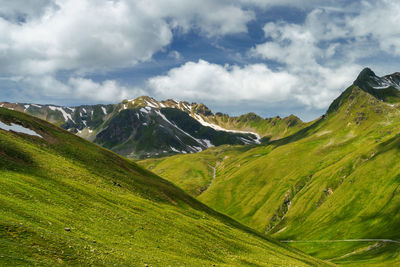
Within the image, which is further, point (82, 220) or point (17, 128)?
point (17, 128)

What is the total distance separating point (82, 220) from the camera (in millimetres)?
35469

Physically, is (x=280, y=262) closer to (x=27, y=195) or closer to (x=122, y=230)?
(x=122, y=230)

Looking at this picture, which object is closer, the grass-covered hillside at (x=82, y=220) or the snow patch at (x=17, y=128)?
the grass-covered hillside at (x=82, y=220)

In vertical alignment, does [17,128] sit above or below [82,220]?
above

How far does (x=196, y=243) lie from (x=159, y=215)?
10010 mm

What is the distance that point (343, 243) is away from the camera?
133m

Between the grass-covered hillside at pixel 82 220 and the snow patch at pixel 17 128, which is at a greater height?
the snow patch at pixel 17 128

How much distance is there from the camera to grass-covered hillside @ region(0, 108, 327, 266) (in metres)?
24.9

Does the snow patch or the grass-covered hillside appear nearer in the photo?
the grass-covered hillside

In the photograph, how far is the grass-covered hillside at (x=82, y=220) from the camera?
81.8 feet

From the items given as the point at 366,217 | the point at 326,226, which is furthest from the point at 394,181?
the point at 326,226

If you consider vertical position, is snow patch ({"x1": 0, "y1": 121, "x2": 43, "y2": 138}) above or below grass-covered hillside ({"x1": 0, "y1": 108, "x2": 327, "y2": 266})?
above

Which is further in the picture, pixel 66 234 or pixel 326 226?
pixel 326 226

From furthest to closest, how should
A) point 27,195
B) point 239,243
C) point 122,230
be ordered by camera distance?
point 239,243 < point 122,230 < point 27,195
